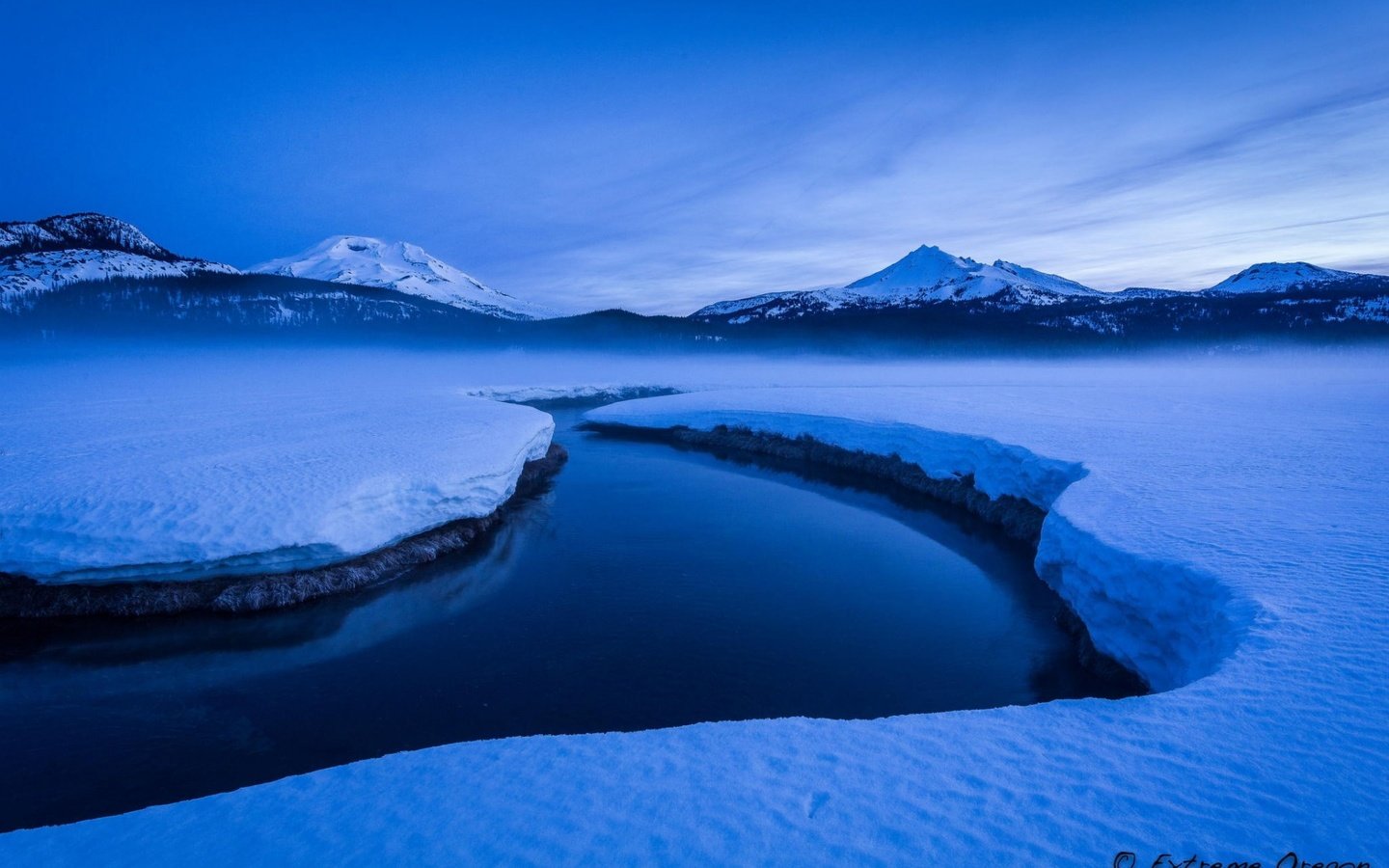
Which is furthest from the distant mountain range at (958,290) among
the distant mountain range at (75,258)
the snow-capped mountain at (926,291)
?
the distant mountain range at (75,258)

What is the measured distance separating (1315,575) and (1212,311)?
383ft

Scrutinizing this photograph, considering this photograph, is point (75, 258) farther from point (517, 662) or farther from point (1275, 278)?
point (1275, 278)

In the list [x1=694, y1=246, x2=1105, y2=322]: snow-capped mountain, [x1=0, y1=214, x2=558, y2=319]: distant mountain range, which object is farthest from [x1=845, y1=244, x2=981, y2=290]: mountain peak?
[x1=0, y1=214, x2=558, y2=319]: distant mountain range

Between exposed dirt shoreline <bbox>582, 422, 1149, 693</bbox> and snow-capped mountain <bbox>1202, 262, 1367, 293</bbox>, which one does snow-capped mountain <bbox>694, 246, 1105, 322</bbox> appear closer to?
snow-capped mountain <bbox>1202, 262, 1367, 293</bbox>

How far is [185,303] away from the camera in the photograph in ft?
280

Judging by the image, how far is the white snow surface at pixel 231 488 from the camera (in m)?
8.15

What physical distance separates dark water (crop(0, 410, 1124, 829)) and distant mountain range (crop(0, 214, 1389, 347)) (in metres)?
98.1

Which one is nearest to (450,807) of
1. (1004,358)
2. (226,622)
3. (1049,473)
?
(226,622)

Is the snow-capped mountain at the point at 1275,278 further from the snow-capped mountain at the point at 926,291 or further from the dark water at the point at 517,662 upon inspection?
the dark water at the point at 517,662

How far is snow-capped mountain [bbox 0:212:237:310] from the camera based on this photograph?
240ft

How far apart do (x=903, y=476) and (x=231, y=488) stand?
1478 cm

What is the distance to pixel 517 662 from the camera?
7211 mm

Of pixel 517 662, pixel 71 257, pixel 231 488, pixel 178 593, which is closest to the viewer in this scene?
pixel 517 662

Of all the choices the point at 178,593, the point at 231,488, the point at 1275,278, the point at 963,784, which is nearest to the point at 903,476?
the point at 963,784
